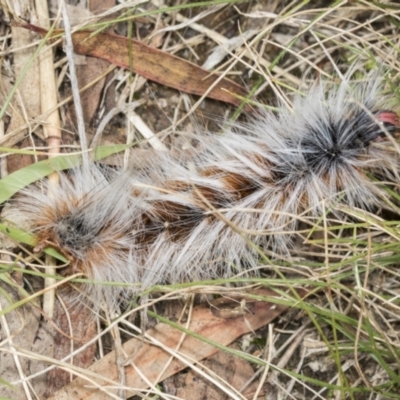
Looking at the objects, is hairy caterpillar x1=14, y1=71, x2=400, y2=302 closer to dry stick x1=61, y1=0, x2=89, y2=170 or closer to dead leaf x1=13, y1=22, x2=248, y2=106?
dry stick x1=61, y1=0, x2=89, y2=170

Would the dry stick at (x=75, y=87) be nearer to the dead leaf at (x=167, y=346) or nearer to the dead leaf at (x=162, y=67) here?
the dead leaf at (x=162, y=67)

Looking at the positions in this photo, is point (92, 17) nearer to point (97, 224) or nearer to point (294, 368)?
point (97, 224)

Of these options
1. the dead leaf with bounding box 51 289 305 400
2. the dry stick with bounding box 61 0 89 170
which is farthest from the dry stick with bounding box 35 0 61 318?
the dead leaf with bounding box 51 289 305 400

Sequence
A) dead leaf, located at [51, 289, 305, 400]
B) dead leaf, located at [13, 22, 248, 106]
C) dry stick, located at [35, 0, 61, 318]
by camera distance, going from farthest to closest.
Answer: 1. dead leaf, located at [13, 22, 248, 106]
2. dry stick, located at [35, 0, 61, 318]
3. dead leaf, located at [51, 289, 305, 400]

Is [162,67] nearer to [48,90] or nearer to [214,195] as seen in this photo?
[48,90]

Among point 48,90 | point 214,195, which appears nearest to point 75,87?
point 48,90

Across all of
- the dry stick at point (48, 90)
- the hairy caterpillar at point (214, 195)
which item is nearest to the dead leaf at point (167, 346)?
the hairy caterpillar at point (214, 195)
